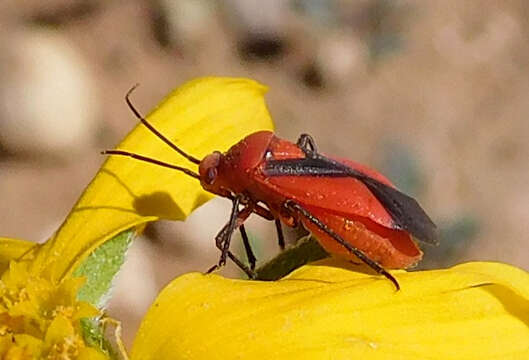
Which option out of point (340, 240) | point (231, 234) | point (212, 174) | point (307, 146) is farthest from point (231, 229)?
point (307, 146)

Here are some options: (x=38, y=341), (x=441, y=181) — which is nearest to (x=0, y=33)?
(x=441, y=181)

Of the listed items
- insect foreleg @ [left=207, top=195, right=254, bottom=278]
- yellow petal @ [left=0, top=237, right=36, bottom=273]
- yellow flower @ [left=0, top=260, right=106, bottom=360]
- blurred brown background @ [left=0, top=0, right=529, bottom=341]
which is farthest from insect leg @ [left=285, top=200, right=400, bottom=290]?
blurred brown background @ [left=0, top=0, right=529, bottom=341]

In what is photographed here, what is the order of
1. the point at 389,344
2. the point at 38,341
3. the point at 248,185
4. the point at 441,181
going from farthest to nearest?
1. the point at 441,181
2. the point at 248,185
3. the point at 38,341
4. the point at 389,344

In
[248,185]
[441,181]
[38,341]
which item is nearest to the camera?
[38,341]

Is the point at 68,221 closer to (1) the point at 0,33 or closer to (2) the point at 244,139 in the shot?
Answer: (2) the point at 244,139

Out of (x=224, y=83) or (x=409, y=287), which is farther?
(x=224, y=83)

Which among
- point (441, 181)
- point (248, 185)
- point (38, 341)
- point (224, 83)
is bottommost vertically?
point (441, 181)
